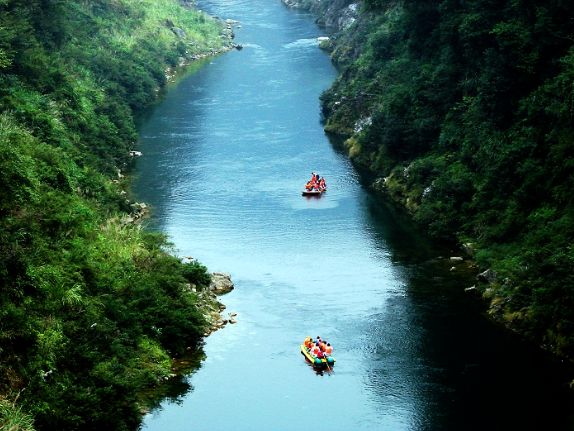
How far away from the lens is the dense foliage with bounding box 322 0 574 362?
50219 mm

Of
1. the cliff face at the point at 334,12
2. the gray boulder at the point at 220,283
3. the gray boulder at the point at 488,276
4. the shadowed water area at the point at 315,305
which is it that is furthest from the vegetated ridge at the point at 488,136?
the cliff face at the point at 334,12

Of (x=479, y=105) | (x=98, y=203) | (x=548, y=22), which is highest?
(x=548, y=22)

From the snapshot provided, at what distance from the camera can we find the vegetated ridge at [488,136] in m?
50.2

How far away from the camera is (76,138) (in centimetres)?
7288

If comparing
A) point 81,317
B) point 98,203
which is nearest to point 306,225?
point 98,203

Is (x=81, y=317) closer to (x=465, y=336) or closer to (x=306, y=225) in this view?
(x=465, y=336)

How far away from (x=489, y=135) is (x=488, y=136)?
11 centimetres

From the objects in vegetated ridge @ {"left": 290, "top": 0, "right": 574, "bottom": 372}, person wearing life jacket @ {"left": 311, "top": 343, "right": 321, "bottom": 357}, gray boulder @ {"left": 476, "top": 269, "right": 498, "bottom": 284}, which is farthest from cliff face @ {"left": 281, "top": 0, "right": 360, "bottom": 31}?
person wearing life jacket @ {"left": 311, "top": 343, "right": 321, "bottom": 357}

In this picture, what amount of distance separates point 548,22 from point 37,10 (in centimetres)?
4979

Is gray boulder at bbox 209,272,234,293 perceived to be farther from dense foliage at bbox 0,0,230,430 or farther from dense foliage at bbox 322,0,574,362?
dense foliage at bbox 322,0,574,362

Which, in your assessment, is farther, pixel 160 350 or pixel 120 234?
pixel 120 234

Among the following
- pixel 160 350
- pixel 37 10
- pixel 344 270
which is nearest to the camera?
pixel 160 350

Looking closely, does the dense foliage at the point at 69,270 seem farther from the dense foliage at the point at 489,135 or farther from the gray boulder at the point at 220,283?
the dense foliage at the point at 489,135

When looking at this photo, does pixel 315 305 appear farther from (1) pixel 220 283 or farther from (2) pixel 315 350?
(2) pixel 315 350
